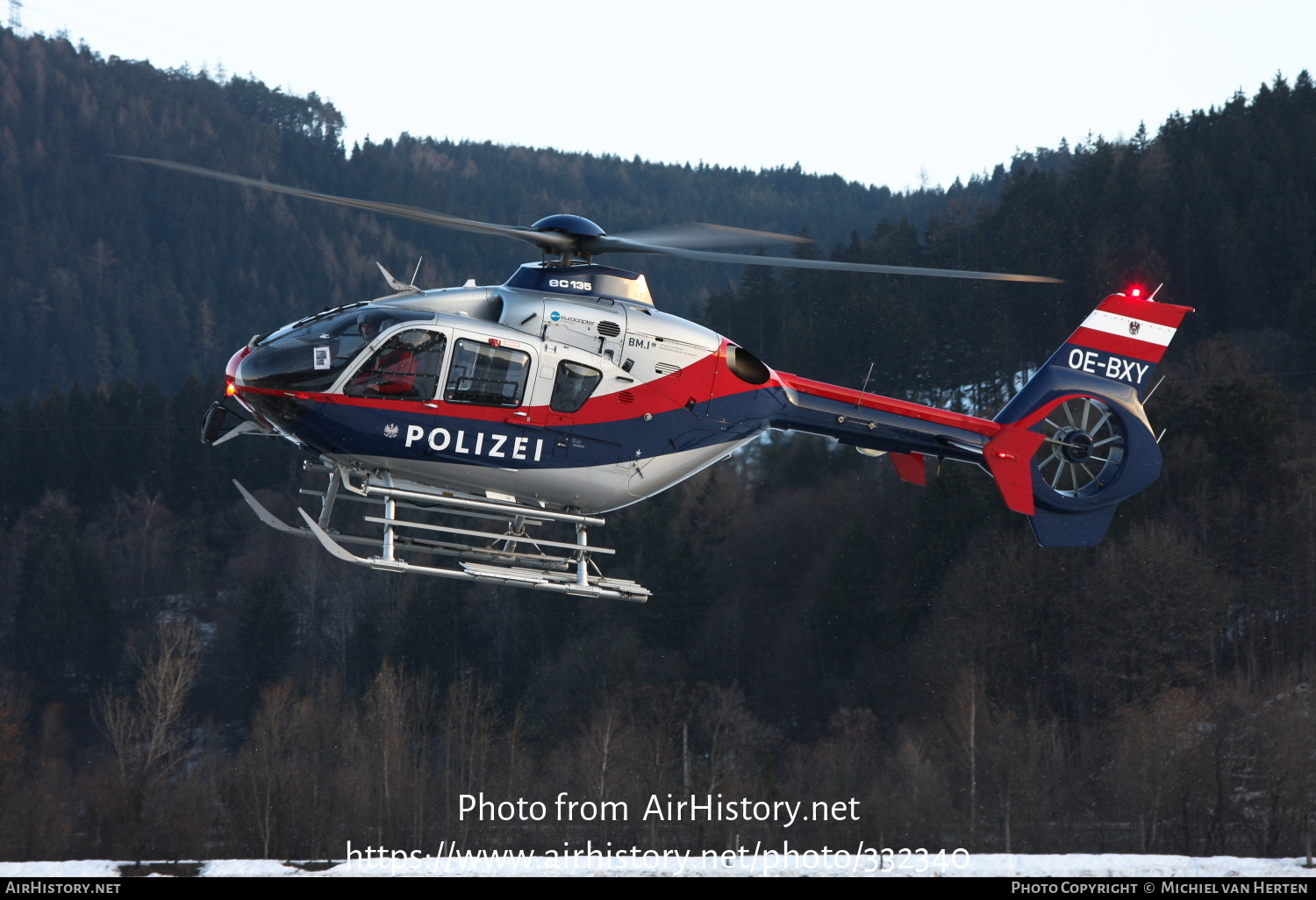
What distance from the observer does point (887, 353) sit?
6347 centimetres

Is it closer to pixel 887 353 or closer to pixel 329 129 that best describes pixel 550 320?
pixel 887 353

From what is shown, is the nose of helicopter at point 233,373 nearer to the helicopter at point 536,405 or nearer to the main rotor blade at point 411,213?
the helicopter at point 536,405

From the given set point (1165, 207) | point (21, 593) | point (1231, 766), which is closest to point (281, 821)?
point (1231, 766)

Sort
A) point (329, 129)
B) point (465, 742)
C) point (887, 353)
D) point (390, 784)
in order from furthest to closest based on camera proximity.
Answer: point (329, 129)
point (887, 353)
point (465, 742)
point (390, 784)

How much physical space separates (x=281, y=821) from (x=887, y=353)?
36.3 meters

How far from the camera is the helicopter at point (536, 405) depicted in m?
15.9

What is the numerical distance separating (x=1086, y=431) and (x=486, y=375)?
9.17 metres

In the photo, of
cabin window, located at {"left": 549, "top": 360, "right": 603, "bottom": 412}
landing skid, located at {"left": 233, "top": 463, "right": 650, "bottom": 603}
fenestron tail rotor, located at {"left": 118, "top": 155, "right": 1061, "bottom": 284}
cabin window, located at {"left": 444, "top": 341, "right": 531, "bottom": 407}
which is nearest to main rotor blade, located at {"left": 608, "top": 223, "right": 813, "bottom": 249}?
fenestron tail rotor, located at {"left": 118, "top": 155, "right": 1061, "bottom": 284}

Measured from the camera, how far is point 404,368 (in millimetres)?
15984

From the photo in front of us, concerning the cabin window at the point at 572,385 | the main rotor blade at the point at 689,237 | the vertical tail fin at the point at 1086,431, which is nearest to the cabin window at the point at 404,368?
the cabin window at the point at 572,385

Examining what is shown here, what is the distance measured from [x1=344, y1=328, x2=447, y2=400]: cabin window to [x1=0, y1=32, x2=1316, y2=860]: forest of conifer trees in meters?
21.8

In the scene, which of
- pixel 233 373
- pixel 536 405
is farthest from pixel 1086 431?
pixel 233 373

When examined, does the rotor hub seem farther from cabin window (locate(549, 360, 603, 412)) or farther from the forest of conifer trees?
the forest of conifer trees

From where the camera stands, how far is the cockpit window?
623 inches
